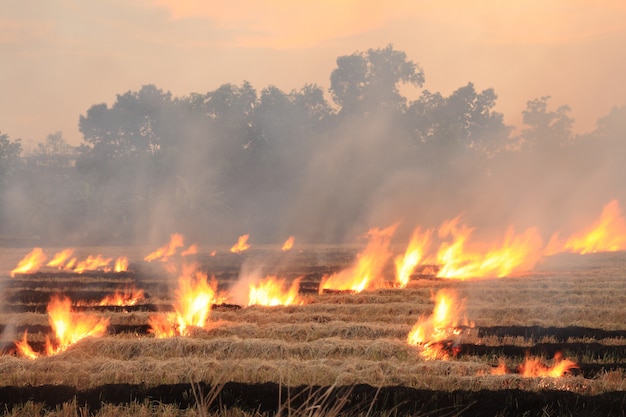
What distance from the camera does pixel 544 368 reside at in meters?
10.2

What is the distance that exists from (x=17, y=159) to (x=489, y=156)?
38515 mm

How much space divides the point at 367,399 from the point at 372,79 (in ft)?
174

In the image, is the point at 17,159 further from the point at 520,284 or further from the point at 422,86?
the point at 520,284

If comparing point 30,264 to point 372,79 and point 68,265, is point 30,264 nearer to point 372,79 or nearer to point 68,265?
point 68,265

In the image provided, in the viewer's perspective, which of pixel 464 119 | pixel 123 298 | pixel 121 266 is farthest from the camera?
pixel 464 119

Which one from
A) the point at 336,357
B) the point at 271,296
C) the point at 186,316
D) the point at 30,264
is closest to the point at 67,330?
the point at 186,316

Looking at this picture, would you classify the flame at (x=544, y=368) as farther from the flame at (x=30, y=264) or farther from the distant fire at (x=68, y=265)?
the flame at (x=30, y=264)

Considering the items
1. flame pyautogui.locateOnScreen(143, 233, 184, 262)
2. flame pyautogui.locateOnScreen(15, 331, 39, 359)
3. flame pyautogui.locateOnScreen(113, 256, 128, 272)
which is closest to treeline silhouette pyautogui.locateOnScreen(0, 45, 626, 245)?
flame pyautogui.locateOnScreen(143, 233, 184, 262)

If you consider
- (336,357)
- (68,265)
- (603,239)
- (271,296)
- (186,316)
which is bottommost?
(336,357)

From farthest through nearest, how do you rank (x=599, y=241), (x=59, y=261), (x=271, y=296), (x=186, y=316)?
(x=599, y=241) < (x=59, y=261) < (x=271, y=296) < (x=186, y=316)

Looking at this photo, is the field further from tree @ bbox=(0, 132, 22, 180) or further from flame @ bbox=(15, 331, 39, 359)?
tree @ bbox=(0, 132, 22, 180)

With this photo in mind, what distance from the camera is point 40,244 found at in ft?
148

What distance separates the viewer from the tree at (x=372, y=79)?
190 ft

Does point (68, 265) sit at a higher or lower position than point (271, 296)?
higher
